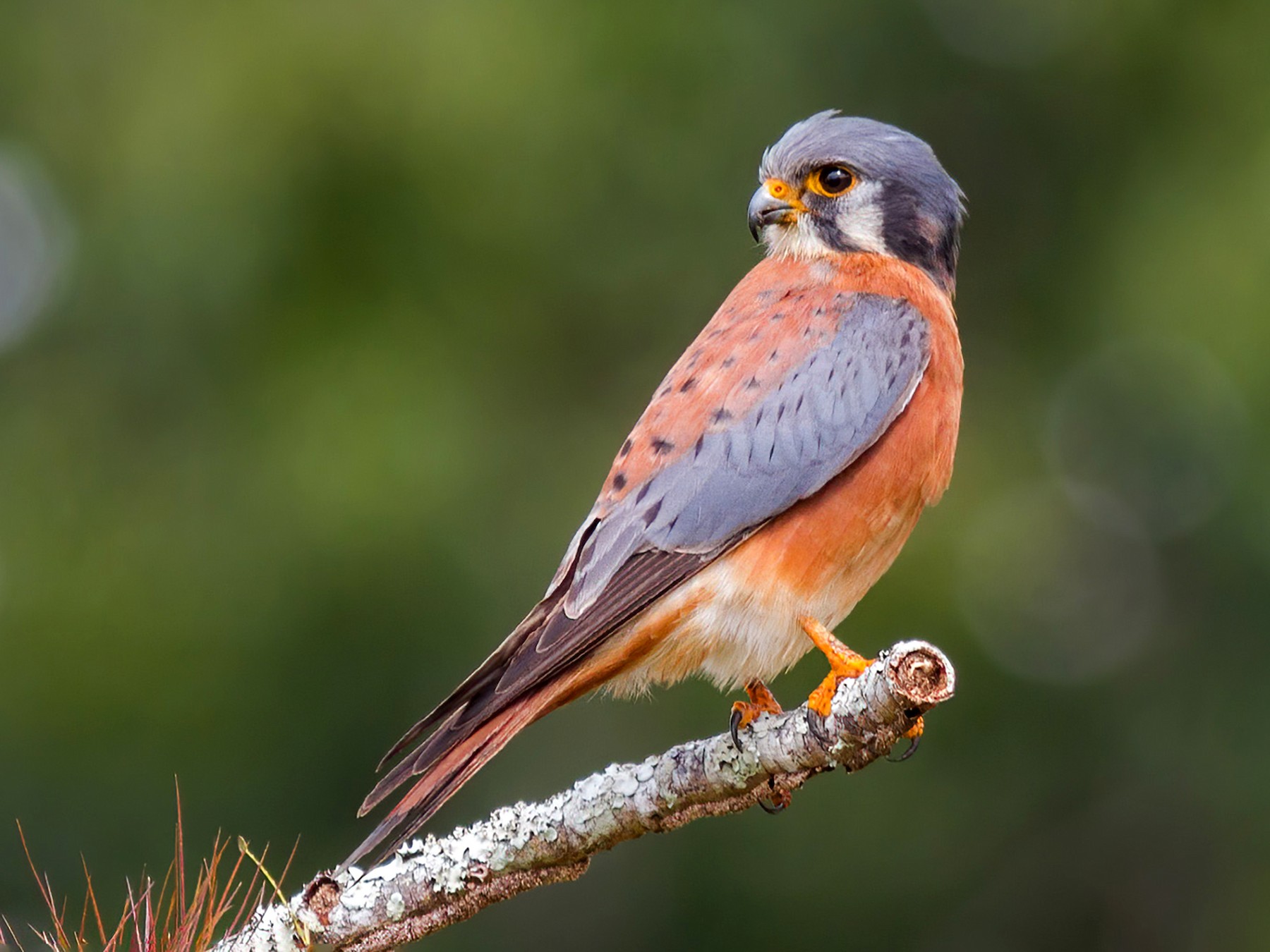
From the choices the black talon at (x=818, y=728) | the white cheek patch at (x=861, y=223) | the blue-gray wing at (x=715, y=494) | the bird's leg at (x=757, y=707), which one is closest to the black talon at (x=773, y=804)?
the bird's leg at (x=757, y=707)

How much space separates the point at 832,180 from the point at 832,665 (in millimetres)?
1209

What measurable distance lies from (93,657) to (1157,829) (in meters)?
4.05

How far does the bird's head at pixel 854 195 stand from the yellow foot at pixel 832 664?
38.5 inches

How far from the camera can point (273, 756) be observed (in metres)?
5.69

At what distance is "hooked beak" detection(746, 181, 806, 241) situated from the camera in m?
3.53

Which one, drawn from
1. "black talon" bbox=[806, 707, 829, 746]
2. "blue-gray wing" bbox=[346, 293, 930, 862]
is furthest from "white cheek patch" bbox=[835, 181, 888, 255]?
"black talon" bbox=[806, 707, 829, 746]

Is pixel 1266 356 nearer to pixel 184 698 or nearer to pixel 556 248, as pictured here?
pixel 556 248

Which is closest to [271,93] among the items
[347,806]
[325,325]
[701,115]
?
[325,325]

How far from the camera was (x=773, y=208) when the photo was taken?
11.6 feet

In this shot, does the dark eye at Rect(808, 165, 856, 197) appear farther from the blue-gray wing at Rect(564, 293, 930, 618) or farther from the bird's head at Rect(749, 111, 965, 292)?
the blue-gray wing at Rect(564, 293, 930, 618)

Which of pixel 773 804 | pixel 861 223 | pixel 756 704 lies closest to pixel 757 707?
pixel 756 704

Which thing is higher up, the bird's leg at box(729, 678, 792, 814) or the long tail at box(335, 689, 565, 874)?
the long tail at box(335, 689, 565, 874)

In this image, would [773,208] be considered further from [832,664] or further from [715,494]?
[832,664]

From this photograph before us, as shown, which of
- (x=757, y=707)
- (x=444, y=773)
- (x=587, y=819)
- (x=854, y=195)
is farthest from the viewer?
(x=854, y=195)
